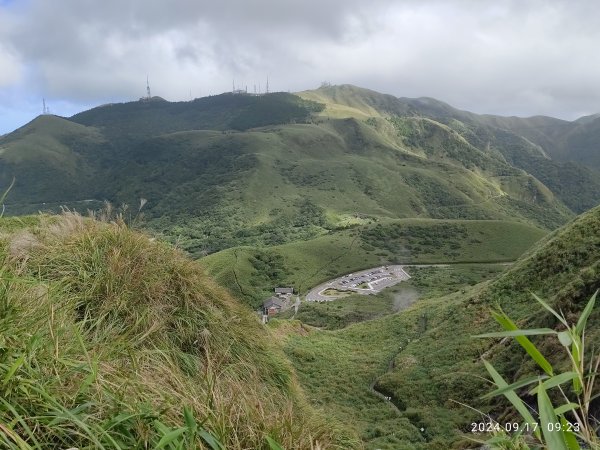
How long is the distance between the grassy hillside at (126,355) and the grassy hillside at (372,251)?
85.8 meters

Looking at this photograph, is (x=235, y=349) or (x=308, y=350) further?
(x=308, y=350)

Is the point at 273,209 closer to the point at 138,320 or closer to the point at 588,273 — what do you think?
the point at 588,273

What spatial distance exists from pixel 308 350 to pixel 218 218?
14461cm

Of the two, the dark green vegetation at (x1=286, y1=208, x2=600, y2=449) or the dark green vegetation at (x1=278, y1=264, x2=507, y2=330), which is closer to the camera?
the dark green vegetation at (x1=286, y1=208, x2=600, y2=449)

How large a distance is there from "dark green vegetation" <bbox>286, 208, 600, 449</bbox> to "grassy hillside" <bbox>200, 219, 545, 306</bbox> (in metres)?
61.0

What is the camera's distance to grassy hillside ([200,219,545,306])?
4122 inches

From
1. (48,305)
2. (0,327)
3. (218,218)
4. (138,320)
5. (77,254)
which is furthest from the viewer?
(218,218)

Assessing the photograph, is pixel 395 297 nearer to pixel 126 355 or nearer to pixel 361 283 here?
pixel 361 283

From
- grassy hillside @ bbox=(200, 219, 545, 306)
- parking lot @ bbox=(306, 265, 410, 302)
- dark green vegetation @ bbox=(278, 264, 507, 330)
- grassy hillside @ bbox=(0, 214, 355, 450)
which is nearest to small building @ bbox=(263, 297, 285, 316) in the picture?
dark green vegetation @ bbox=(278, 264, 507, 330)

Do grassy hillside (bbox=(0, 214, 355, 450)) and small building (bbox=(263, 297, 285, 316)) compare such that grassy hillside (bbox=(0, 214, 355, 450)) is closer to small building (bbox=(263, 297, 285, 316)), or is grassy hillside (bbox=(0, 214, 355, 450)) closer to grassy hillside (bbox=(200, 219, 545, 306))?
small building (bbox=(263, 297, 285, 316))

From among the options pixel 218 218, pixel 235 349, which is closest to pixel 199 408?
pixel 235 349

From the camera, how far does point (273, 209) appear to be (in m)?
176

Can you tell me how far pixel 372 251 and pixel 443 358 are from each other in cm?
10422

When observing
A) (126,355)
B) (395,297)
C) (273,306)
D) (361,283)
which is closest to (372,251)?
(361,283)
